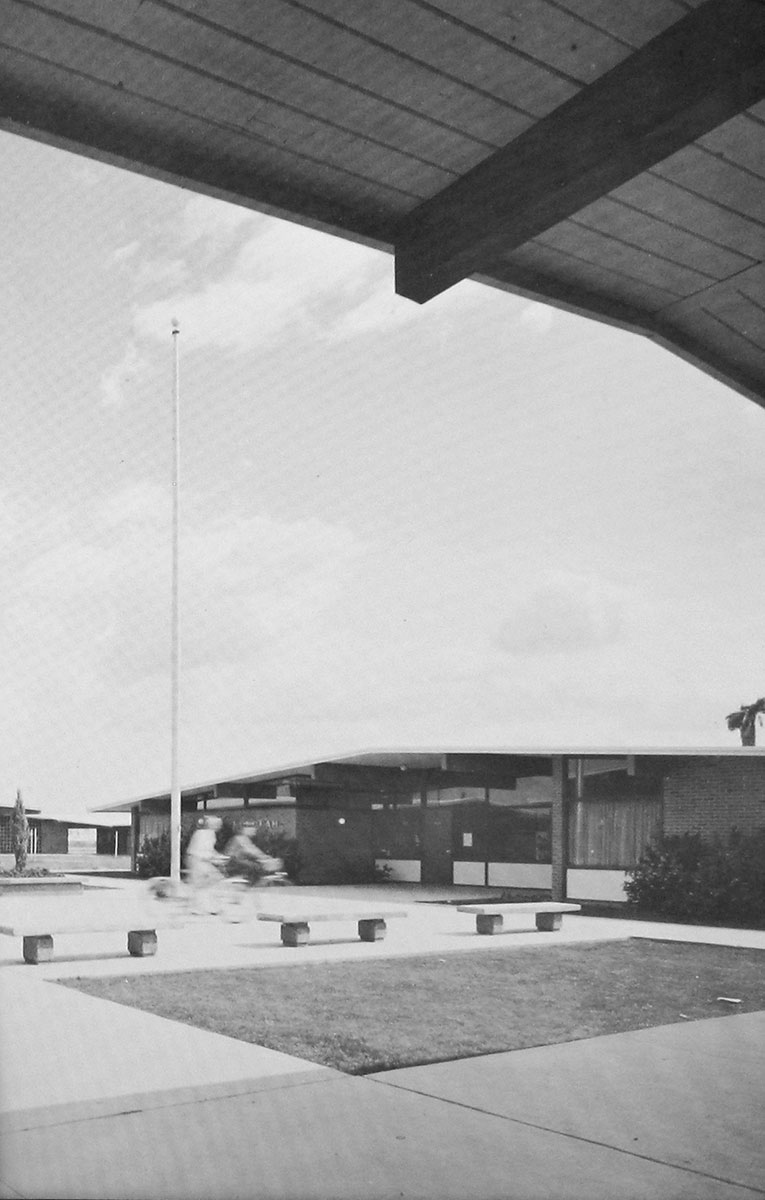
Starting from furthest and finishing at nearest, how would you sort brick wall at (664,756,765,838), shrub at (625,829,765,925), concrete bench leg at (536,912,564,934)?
brick wall at (664,756,765,838) → shrub at (625,829,765,925) → concrete bench leg at (536,912,564,934)

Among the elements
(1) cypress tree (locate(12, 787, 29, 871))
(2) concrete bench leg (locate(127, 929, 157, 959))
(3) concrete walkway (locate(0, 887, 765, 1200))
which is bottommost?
(1) cypress tree (locate(12, 787, 29, 871))

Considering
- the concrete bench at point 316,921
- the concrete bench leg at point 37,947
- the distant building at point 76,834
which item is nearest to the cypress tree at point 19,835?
the distant building at point 76,834

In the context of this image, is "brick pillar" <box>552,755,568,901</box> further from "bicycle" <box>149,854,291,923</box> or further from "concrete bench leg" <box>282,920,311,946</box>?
"concrete bench leg" <box>282,920,311,946</box>

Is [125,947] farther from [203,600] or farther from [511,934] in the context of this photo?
[203,600]

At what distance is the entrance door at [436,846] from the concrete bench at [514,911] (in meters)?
11.3

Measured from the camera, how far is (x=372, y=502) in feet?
28.8

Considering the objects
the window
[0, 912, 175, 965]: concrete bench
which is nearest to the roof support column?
the window

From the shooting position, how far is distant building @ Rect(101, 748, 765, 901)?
822 inches

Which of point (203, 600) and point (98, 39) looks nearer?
point (98, 39)

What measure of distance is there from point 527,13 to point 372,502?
6.00 metres

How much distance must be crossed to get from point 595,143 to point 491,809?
81.4 ft

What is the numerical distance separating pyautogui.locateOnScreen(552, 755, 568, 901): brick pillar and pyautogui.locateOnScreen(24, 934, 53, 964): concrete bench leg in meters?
12.2

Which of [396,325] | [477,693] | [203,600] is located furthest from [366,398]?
[477,693]

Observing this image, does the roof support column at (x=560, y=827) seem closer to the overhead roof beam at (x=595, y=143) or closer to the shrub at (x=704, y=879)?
the shrub at (x=704, y=879)
